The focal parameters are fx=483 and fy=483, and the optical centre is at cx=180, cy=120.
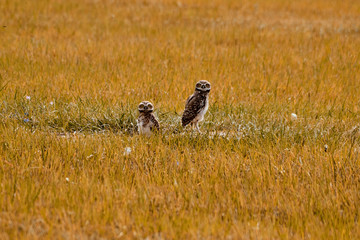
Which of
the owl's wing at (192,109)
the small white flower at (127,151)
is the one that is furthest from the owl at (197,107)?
the small white flower at (127,151)

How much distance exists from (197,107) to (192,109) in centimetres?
7

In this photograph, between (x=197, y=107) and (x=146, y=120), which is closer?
(x=146, y=120)

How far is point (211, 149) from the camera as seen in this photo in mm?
5332

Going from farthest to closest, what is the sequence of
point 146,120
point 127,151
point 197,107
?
point 197,107
point 146,120
point 127,151

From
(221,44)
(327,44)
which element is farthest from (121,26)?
(327,44)

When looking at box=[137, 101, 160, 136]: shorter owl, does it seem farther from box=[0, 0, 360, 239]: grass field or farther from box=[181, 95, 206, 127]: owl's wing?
box=[181, 95, 206, 127]: owl's wing

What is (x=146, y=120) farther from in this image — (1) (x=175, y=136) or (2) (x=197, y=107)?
(2) (x=197, y=107)

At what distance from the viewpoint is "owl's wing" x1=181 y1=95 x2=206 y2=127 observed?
18.1 feet

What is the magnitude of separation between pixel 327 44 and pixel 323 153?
6.31 m

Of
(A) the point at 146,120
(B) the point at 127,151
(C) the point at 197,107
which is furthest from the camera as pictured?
(C) the point at 197,107

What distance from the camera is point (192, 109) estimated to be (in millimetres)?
5531

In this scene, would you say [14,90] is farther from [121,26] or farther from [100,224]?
[121,26]

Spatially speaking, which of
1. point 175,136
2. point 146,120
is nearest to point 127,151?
point 146,120

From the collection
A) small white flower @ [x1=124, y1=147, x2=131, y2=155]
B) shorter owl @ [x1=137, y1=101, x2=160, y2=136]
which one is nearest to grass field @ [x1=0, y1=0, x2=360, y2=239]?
small white flower @ [x1=124, y1=147, x2=131, y2=155]
